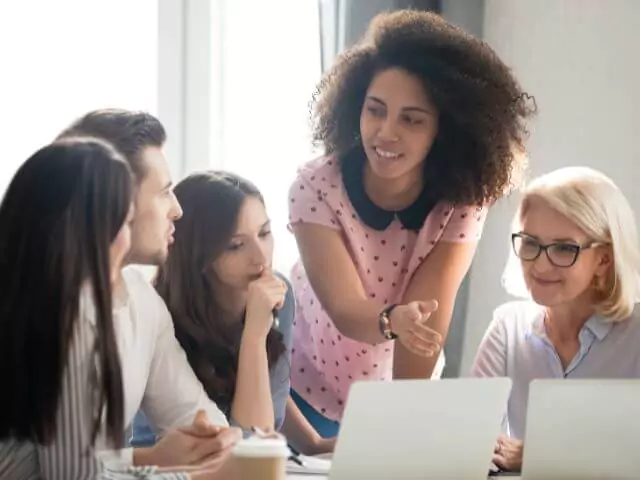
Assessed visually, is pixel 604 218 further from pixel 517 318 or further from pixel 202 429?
pixel 202 429

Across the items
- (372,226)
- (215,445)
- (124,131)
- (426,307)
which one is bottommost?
(215,445)

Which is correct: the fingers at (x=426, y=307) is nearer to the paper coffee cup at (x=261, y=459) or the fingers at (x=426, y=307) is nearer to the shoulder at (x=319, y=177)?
the shoulder at (x=319, y=177)

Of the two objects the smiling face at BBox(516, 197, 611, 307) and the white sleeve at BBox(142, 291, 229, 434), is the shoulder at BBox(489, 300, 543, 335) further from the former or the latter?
the white sleeve at BBox(142, 291, 229, 434)

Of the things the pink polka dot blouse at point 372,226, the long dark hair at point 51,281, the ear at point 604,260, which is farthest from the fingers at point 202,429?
the ear at point 604,260

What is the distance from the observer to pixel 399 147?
1.73m

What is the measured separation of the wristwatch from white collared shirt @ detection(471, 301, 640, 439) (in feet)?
0.68

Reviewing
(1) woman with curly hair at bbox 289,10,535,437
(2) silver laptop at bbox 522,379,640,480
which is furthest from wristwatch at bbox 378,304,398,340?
(2) silver laptop at bbox 522,379,640,480

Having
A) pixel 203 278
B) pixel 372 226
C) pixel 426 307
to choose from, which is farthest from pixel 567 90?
pixel 203 278

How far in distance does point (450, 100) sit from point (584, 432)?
639 millimetres

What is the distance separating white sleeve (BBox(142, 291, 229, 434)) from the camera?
157cm

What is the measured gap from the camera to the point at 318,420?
1912mm

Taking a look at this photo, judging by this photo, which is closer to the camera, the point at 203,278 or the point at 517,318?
the point at 203,278

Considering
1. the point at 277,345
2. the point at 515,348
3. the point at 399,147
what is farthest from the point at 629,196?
the point at 277,345

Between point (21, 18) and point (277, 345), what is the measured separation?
114cm
